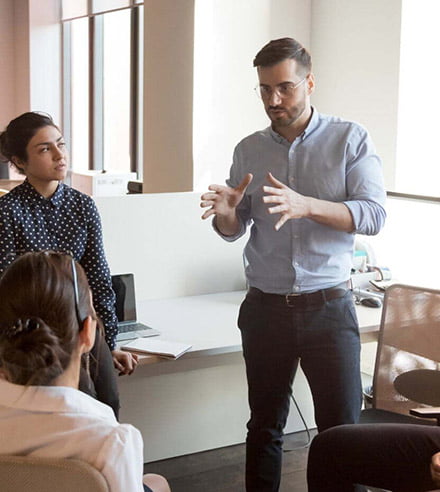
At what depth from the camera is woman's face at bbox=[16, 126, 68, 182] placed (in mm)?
2455

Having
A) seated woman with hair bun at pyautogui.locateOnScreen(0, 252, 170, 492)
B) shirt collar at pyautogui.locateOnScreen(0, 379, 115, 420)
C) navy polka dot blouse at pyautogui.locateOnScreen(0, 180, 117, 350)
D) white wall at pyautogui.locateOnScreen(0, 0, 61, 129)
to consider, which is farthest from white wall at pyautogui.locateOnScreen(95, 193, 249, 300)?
white wall at pyautogui.locateOnScreen(0, 0, 61, 129)

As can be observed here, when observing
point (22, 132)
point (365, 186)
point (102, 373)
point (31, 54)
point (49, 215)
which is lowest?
point (102, 373)

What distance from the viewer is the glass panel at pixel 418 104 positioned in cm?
394

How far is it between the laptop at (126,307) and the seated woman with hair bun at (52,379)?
4.48ft

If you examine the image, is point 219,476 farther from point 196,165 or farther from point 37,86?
point 37,86

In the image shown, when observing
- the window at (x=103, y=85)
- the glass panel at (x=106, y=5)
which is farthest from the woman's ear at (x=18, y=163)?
the glass panel at (x=106, y=5)

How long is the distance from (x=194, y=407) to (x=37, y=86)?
6320 millimetres

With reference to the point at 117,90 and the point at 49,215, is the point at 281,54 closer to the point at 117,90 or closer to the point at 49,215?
the point at 49,215

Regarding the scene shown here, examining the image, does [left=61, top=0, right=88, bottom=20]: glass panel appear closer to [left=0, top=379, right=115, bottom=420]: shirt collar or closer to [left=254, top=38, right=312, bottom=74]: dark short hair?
[left=254, top=38, right=312, bottom=74]: dark short hair

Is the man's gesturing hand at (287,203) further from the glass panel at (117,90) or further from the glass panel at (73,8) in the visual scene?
the glass panel at (73,8)

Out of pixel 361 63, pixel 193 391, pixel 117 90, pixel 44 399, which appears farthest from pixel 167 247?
pixel 117 90

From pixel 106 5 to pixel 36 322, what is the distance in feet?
21.2

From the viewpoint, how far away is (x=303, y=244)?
7.81 ft

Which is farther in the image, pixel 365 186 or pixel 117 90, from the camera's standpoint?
pixel 117 90
